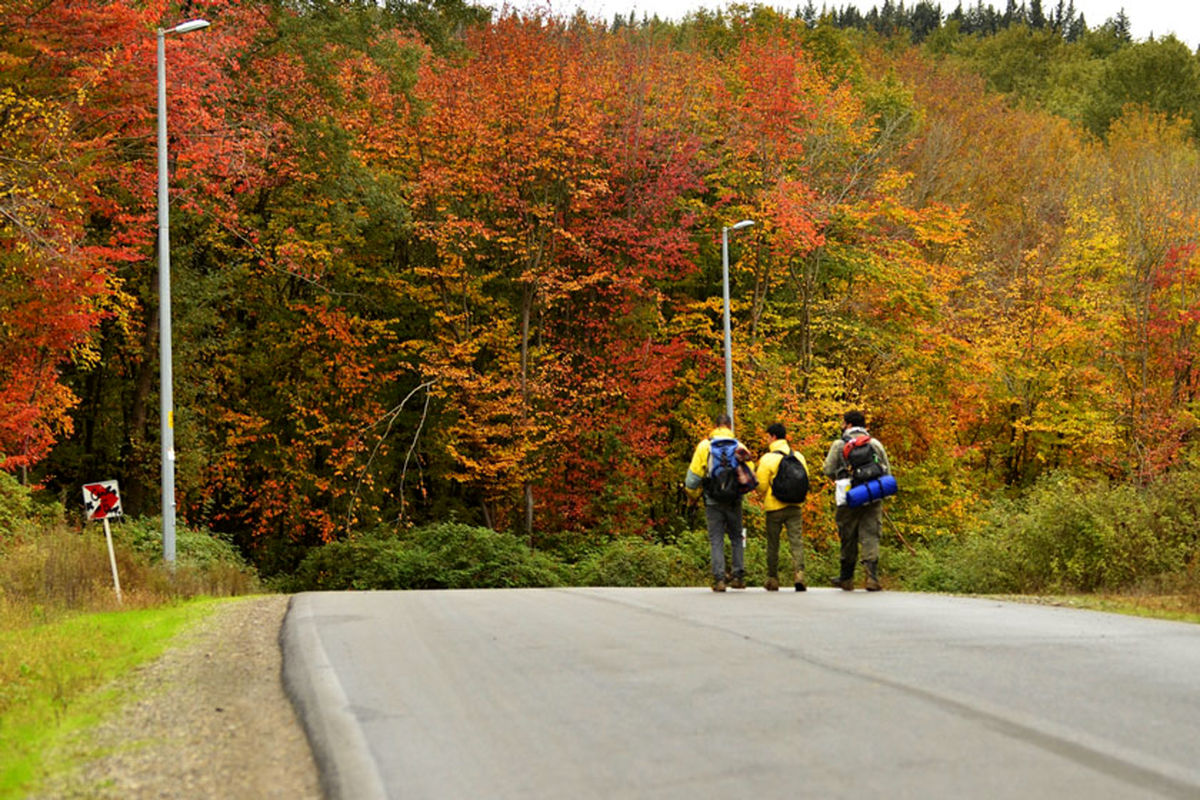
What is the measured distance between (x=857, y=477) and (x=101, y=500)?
1037 cm

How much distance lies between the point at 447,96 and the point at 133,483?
12.9 m

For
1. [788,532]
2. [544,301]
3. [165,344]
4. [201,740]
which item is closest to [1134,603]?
[788,532]

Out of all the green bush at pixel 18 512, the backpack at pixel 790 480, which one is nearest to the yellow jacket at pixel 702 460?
the backpack at pixel 790 480

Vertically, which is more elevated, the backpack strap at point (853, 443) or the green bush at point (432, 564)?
the backpack strap at point (853, 443)

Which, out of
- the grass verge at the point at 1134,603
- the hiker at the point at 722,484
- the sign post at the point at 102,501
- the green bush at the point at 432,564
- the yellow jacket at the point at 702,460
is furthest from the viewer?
the green bush at the point at 432,564

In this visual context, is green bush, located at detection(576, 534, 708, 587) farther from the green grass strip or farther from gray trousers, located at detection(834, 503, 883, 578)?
the green grass strip

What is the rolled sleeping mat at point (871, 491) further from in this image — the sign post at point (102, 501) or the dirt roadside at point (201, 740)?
the sign post at point (102, 501)

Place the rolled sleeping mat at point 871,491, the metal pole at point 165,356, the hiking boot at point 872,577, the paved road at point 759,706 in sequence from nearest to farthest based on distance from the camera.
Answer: the paved road at point 759,706
the rolled sleeping mat at point 871,491
the hiking boot at point 872,577
the metal pole at point 165,356

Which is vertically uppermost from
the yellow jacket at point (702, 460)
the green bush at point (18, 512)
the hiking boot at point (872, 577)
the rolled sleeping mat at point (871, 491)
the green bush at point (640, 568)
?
the yellow jacket at point (702, 460)

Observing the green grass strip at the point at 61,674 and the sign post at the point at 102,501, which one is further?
the sign post at the point at 102,501

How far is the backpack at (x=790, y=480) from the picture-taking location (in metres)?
16.0

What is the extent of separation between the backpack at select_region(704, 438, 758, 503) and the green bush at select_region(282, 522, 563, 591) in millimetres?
11975

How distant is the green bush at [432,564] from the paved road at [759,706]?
626 inches

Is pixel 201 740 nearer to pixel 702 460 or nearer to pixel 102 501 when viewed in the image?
pixel 702 460
